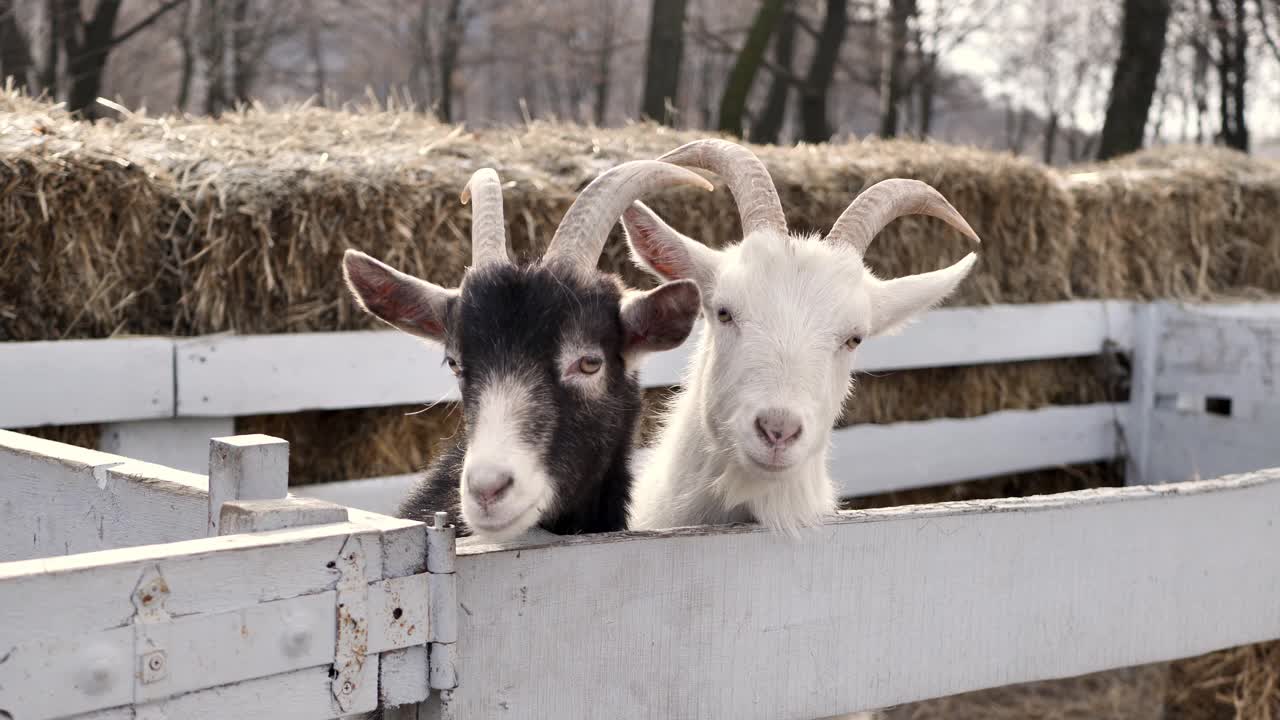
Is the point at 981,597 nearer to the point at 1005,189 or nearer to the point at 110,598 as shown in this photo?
the point at 110,598

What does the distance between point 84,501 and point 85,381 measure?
7.93ft

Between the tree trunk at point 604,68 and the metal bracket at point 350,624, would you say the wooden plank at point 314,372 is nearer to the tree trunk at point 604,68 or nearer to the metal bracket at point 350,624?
the metal bracket at point 350,624

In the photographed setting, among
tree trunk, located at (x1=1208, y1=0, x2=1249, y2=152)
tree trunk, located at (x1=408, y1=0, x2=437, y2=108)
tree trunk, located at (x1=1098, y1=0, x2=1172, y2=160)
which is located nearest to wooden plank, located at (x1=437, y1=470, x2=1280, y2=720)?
tree trunk, located at (x1=1098, y1=0, x2=1172, y2=160)

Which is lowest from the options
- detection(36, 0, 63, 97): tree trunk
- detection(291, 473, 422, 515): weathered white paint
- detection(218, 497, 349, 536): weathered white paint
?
detection(291, 473, 422, 515): weathered white paint

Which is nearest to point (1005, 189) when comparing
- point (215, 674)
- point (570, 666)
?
point (570, 666)

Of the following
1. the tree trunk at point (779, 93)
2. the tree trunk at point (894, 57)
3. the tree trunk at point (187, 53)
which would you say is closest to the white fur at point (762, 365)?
the tree trunk at point (779, 93)

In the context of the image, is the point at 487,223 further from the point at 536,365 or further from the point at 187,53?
the point at 187,53

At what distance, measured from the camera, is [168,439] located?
194 inches

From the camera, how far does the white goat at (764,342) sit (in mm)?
3189

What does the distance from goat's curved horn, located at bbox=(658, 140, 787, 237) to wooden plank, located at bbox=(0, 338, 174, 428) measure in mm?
2196

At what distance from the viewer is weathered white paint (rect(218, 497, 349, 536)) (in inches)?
76.4

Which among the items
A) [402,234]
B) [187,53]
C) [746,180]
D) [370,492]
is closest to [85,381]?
[370,492]

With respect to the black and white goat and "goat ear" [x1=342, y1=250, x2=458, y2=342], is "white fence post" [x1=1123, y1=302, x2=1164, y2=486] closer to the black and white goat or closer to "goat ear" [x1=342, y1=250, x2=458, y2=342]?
the black and white goat

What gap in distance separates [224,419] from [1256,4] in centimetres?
2377
